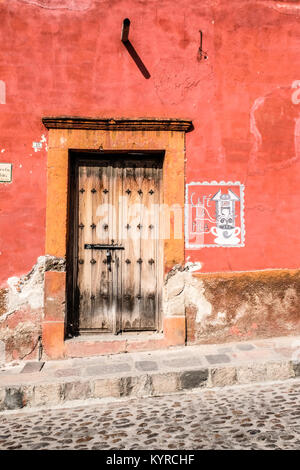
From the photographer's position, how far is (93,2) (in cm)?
466

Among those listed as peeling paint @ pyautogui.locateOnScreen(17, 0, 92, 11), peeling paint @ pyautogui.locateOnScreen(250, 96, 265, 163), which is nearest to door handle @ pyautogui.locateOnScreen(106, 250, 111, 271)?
peeling paint @ pyautogui.locateOnScreen(250, 96, 265, 163)

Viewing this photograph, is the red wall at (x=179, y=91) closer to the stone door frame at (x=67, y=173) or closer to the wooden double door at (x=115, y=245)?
the stone door frame at (x=67, y=173)

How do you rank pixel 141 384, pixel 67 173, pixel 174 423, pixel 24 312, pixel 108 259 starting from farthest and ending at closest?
pixel 108 259, pixel 67 173, pixel 24 312, pixel 141 384, pixel 174 423

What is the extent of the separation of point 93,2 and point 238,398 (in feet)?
14.7

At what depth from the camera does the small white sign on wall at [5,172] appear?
4492 millimetres

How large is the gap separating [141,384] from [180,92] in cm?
324

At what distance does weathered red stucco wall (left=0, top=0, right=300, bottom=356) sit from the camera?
4.53 meters

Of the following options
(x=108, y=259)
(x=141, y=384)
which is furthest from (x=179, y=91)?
(x=141, y=384)

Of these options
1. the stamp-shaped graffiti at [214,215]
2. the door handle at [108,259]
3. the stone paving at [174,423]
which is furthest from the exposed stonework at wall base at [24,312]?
the stamp-shaped graffiti at [214,215]

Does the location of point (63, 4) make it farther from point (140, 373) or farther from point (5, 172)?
point (140, 373)

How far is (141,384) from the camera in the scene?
3.71 m

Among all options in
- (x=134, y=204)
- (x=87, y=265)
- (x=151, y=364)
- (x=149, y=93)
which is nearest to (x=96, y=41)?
(x=149, y=93)
